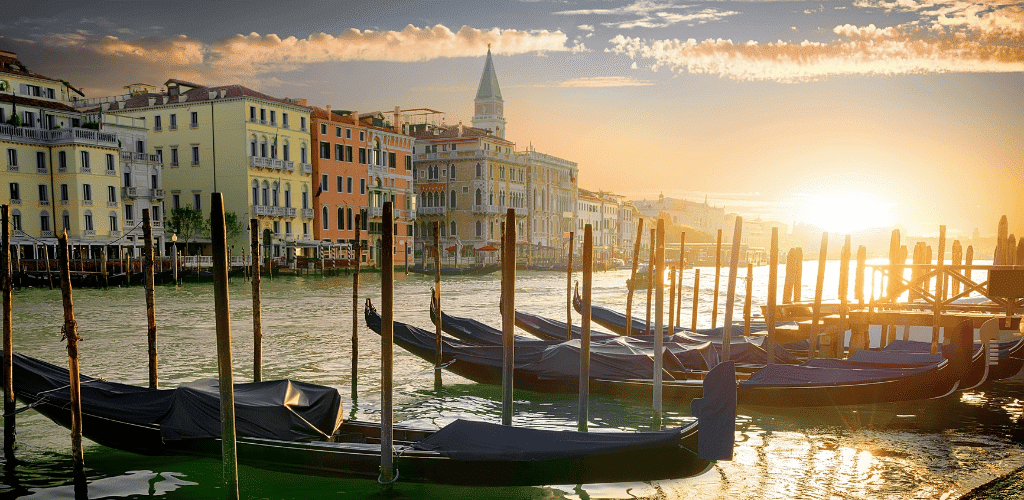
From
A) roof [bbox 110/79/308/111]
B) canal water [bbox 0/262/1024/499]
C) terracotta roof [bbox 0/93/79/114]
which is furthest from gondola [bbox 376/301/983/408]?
roof [bbox 110/79/308/111]

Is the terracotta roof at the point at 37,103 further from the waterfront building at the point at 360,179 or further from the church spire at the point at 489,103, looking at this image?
the church spire at the point at 489,103

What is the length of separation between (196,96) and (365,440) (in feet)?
103

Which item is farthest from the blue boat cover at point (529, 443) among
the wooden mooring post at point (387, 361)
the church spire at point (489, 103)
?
the church spire at point (489, 103)

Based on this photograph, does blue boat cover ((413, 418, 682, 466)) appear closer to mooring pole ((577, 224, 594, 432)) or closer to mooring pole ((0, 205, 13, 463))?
mooring pole ((577, 224, 594, 432))

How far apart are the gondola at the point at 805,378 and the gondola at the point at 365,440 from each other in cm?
239

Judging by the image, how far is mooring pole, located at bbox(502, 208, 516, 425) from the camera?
656cm

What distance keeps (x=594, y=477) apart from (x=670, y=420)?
9.17 ft

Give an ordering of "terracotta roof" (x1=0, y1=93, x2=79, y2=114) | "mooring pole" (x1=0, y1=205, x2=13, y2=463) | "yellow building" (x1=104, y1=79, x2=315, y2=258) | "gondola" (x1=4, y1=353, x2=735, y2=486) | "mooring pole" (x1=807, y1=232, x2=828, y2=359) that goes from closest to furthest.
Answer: "gondola" (x1=4, y1=353, x2=735, y2=486) → "mooring pole" (x1=0, y1=205, x2=13, y2=463) → "mooring pole" (x1=807, y1=232, x2=828, y2=359) → "terracotta roof" (x1=0, y1=93, x2=79, y2=114) → "yellow building" (x1=104, y1=79, x2=315, y2=258)

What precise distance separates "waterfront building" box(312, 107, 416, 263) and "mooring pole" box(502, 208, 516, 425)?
31.0 meters

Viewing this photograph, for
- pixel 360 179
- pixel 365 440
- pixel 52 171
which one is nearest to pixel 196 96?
pixel 52 171

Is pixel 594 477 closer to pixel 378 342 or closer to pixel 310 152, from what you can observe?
pixel 378 342

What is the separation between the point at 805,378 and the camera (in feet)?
26.7

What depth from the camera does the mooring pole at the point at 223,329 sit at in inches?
180

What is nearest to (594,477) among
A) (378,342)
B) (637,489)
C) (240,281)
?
(637,489)
